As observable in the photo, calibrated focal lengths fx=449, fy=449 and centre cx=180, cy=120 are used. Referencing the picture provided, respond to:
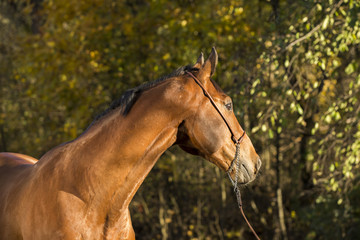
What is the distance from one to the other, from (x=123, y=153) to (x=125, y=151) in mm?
15

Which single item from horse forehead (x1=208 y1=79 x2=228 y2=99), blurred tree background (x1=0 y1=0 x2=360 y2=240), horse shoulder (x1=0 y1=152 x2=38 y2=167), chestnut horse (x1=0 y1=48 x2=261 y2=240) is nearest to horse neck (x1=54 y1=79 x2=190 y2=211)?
chestnut horse (x1=0 y1=48 x2=261 y2=240)

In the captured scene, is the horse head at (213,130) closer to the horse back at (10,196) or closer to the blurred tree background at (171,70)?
the horse back at (10,196)

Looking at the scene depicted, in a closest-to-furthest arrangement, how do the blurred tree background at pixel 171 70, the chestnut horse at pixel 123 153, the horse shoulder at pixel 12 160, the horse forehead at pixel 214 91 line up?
the chestnut horse at pixel 123 153
the horse forehead at pixel 214 91
the horse shoulder at pixel 12 160
the blurred tree background at pixel 171 70

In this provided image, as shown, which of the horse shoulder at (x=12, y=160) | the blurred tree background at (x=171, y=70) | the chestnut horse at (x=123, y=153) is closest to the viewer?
the chestnut horse at (x=123, y=153)

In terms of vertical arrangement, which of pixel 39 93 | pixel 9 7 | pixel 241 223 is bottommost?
pixel 241 223

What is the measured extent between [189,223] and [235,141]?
18.9ft

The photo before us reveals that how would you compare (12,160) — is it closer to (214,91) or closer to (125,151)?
(125,151)

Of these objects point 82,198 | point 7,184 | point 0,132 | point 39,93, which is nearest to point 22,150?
point 0,132

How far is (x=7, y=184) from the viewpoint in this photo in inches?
116

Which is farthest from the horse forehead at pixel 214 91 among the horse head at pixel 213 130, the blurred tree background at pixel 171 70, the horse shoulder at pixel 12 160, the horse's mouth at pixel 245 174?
the blurred tree background at pixel 171 70

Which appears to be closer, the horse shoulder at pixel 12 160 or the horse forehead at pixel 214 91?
the horse forehead at pixel 214 91

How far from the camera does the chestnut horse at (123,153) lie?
2.36m

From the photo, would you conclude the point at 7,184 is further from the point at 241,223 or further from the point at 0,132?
the point at 0,132

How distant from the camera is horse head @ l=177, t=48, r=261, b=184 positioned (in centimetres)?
242
